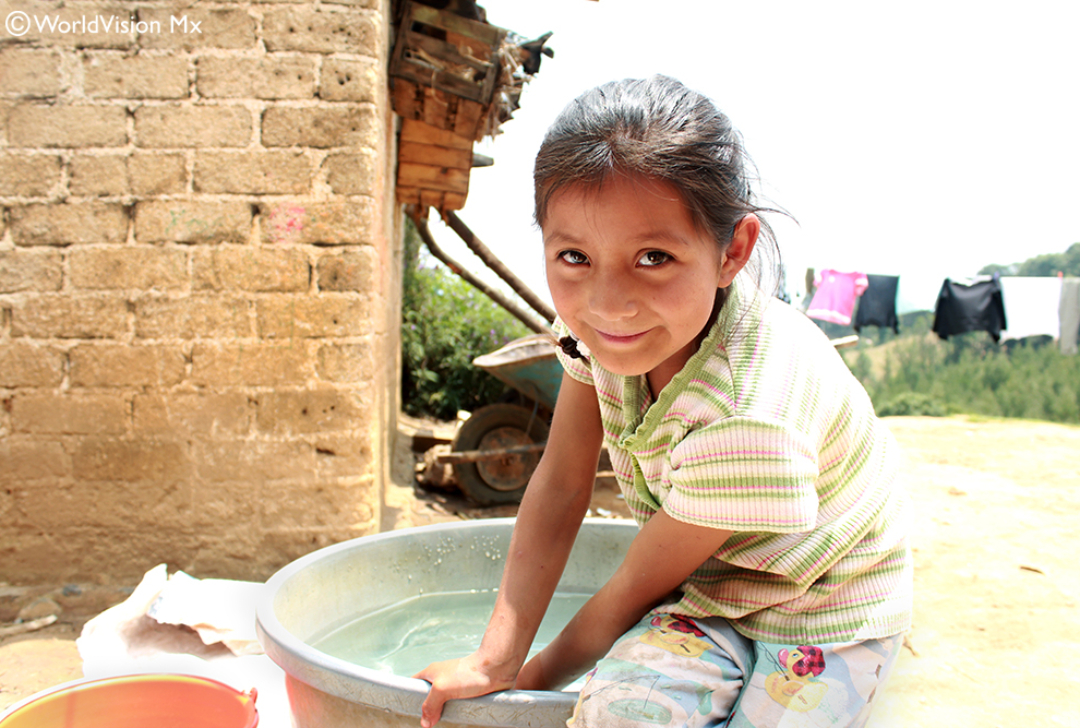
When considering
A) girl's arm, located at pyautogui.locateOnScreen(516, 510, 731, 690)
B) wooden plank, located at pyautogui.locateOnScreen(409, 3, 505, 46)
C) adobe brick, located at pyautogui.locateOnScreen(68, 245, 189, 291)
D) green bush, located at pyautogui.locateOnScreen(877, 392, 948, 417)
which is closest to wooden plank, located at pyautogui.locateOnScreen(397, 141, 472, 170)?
wooden plank, located at pyautogui.locateOnScreen(409, 3, 505, 46)

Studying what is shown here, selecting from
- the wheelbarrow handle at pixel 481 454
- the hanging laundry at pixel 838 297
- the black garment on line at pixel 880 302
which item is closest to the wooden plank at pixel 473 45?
the wheelbarrow handle at pixel 481 454

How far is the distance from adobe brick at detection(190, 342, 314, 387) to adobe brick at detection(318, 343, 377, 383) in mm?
56

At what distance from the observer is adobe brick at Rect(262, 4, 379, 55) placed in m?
2.49

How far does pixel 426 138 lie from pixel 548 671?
3.56 meters

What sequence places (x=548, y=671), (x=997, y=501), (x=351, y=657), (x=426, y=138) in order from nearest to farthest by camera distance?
(x=548, y=671)
(x=351, y=657)
(x=426, y=138)
(x=997, y=501)

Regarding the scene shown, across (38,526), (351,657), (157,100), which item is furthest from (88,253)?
(351,657)

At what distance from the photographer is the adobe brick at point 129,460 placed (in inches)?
99.9

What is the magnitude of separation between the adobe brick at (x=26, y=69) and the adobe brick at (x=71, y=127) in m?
0.08

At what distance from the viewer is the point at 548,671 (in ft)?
3.75

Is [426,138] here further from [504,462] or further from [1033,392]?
[1033,392]

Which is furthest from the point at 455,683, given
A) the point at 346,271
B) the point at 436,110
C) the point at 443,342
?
the point at 443,342

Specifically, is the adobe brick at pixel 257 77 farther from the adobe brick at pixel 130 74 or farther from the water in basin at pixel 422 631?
the water in basin at pixel 422 631

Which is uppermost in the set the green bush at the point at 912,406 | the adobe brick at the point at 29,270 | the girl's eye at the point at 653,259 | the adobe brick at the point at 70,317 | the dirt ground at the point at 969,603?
the adobe brick at the point at 29,270

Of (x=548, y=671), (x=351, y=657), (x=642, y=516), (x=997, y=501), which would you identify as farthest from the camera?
(x=997, y=501)
